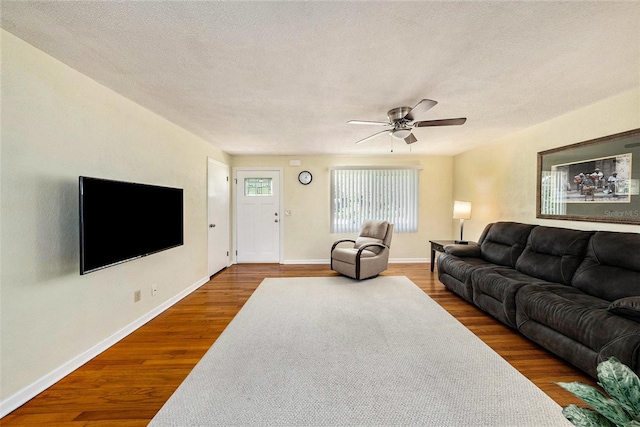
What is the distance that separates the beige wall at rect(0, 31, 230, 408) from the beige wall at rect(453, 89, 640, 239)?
471 cm

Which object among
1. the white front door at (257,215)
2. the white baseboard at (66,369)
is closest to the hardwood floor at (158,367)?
the white baseboard at (66,369)

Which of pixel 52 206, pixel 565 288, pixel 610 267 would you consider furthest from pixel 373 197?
pixel 52 206

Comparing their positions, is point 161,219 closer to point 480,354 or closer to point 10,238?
point 10,238

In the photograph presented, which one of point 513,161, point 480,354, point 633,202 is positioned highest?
point 513,161

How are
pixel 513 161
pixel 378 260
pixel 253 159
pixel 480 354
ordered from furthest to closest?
1. pixel 253 159
2. pixel 378 260
3. pixel 513 161
4. pixel 480 354

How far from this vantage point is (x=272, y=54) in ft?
5.79

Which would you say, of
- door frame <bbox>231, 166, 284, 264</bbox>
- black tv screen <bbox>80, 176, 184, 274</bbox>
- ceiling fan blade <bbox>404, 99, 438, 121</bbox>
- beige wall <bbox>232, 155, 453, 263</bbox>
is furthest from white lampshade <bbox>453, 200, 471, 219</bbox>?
black tv screen <bbox>80, 176, 184, 274</bbox>

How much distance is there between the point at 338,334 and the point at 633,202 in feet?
9.70

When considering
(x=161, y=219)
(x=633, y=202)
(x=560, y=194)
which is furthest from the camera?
(x=560, y=194)

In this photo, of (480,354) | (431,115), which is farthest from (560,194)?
(480,354)

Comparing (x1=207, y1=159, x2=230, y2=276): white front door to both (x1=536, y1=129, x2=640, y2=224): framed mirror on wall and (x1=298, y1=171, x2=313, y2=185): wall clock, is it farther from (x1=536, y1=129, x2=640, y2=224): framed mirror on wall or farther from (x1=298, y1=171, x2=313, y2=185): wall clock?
(x1=536, y1=129, x2=640, y2=224): framed mirror on wall

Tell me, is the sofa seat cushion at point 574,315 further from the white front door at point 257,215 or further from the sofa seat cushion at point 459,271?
the white front door at point 257,215

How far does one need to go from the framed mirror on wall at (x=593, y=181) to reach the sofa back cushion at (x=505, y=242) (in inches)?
13.8

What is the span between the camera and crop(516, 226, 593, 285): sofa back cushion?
8.45 ft
